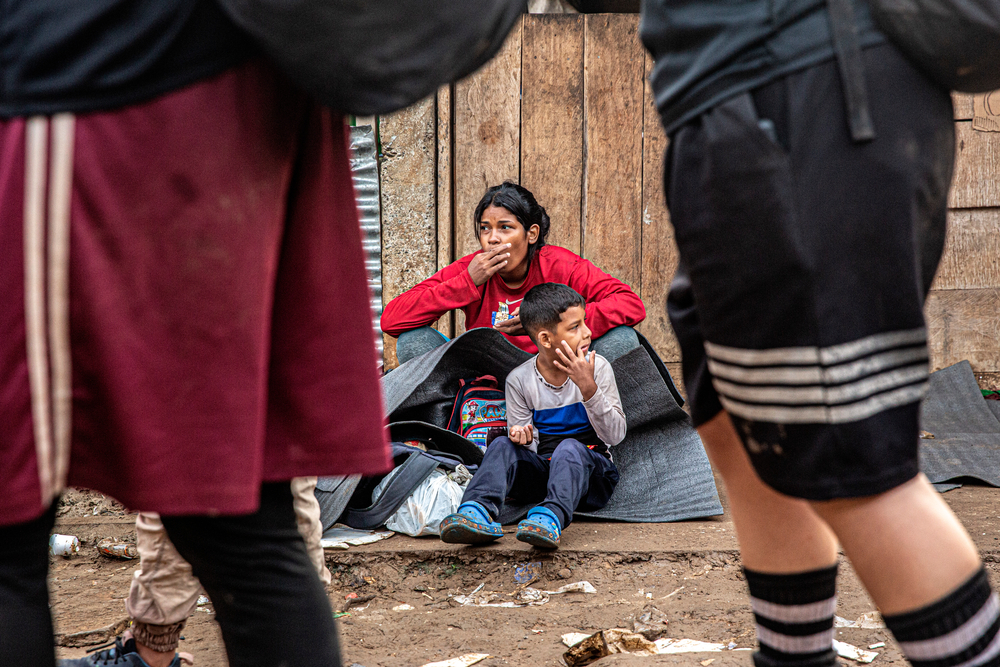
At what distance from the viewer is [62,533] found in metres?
2.64

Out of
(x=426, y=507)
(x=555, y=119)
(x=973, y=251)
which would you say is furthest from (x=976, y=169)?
(x=426, y=507)

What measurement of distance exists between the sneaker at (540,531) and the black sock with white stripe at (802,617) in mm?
1205

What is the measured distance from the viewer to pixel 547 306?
115 inches

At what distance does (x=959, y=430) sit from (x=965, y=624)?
296cm

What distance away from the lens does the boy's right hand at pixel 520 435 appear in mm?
2773

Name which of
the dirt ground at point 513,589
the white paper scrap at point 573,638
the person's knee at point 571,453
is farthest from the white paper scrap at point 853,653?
the person's knee at point 571,453

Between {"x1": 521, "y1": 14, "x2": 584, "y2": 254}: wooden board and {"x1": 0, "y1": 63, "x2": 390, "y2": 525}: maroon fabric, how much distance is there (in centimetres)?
327

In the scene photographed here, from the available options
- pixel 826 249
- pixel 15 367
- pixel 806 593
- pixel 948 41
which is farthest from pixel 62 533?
pixel 948 41

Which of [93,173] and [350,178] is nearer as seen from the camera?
[93,173]

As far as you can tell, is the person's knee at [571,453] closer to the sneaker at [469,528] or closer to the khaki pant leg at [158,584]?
the sneaker at [469,528]

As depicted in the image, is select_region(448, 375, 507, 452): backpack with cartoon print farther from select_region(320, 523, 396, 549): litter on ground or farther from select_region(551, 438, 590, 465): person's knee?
select_region(320, 523, 396, 549): litter on ground

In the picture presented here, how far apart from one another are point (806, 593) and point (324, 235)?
83cm

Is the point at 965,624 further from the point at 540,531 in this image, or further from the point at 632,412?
the point at 632,412

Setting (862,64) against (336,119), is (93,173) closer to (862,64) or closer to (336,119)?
(336,119)
